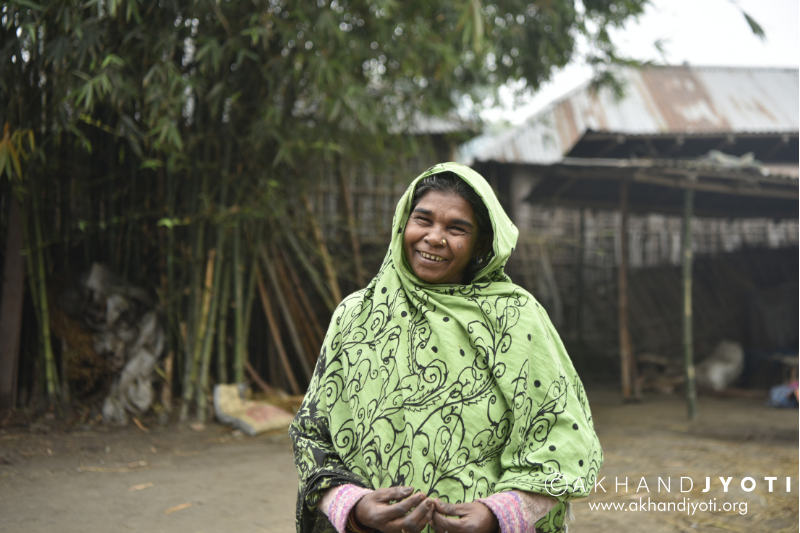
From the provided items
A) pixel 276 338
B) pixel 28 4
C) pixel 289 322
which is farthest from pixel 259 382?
pixel 28 4

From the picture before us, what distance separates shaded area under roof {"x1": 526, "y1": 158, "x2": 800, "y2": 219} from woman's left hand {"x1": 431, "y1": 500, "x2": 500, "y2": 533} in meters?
5.21

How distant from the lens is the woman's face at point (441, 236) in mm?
1420

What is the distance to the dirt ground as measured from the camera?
2992mm

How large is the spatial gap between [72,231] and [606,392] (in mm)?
6233

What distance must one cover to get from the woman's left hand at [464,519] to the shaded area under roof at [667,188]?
5205 mm

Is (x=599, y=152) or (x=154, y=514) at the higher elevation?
(x=599, y=152)

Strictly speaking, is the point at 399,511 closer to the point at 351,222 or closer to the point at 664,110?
the point at 351,222

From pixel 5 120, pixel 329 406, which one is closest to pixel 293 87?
pixel 5 120

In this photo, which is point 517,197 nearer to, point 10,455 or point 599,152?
point 599,152

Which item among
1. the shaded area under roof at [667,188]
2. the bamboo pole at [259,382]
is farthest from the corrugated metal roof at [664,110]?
the bamboo pole at [259,382]

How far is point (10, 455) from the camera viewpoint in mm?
3930

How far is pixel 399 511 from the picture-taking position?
118 centimetres

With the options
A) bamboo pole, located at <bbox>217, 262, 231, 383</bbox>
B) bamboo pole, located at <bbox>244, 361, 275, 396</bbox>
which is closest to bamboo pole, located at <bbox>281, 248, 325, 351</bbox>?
bamboo pole, located at <bbox>244, 361, 275, 396</bbox>

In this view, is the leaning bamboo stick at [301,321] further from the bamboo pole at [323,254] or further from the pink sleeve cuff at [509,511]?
the pink sleeve cuff at [509,511]
